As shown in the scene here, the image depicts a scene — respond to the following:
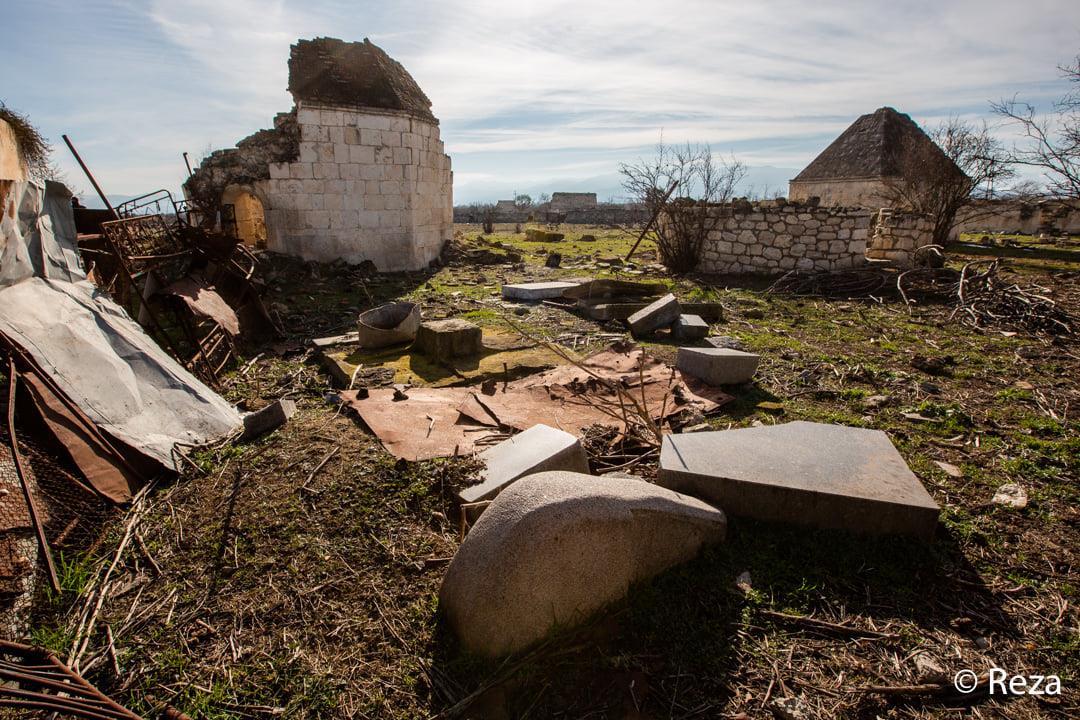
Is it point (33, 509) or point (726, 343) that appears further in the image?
point (726, 343)

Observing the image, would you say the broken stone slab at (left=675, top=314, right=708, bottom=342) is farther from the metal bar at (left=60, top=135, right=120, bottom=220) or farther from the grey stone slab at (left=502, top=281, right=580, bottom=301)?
the metal bar at (left=60, top=135, right=120, bottom=220)

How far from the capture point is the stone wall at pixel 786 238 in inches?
474

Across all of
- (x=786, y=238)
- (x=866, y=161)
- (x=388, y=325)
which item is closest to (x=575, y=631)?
(x=388, y=325)

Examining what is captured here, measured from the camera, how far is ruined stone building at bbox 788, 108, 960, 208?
21.2 m

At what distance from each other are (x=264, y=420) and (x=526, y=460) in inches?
93.0

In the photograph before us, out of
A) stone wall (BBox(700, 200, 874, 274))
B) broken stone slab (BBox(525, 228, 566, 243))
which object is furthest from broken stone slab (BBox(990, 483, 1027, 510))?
broken stone slab (BBox(525, 228, 566, 243))

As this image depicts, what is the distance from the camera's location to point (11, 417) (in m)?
2.79

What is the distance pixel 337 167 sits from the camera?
40.0ft

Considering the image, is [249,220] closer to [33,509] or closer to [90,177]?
[90,177]

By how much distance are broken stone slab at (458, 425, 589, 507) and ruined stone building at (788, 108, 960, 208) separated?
21220 mm

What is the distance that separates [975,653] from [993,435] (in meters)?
2.82

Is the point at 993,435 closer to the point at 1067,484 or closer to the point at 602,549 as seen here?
the point at 1067,484

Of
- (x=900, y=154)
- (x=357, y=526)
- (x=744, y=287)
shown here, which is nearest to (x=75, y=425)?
(x=357, y=526)

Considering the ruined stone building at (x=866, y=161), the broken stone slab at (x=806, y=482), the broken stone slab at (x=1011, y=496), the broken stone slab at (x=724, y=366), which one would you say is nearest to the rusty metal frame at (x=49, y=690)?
the broken stone slab at (x=806, y=482)
